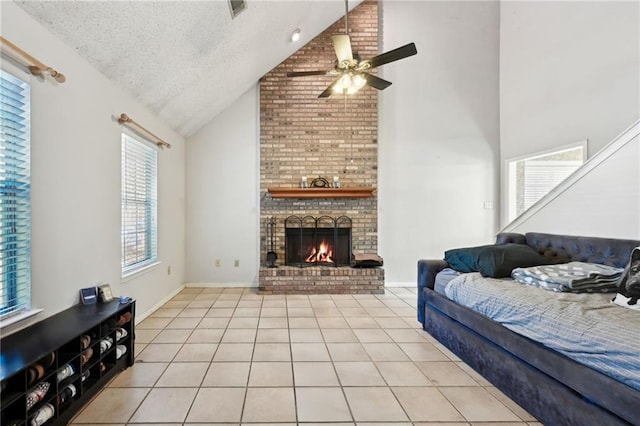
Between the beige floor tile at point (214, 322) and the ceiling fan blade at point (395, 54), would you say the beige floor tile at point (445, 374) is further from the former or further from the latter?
the ceiling fan blade at point (395, 54)

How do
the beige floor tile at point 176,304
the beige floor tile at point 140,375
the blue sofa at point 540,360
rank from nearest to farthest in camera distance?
the blue sofa at point 540,360
the beige floor tile at point 140,375
the beige floor tile at point 176,304

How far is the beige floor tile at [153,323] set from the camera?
3.11 meters

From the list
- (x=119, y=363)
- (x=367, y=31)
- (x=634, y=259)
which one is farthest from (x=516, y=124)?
(x=119, y=363)

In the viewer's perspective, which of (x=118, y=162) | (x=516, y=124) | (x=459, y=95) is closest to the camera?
(x=118, y=162)

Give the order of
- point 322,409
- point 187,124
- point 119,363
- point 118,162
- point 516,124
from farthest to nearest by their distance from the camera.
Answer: point 516,124
point 187,124
point 118,162
point 119,363
point 322,409

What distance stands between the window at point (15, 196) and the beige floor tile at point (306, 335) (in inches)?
76.4

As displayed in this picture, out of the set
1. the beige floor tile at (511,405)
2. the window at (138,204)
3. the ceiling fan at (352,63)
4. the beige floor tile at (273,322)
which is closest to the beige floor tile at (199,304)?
the window at (138,204)

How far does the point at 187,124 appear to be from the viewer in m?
4.30

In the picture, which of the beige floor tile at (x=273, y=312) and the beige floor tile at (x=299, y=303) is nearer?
the beige floor tile at (x=273, y=312)

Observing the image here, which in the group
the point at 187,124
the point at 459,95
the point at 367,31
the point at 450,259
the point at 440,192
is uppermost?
the point at 367,31

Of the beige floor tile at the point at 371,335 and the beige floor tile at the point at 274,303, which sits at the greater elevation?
the beige floor tile at the point at 274,303

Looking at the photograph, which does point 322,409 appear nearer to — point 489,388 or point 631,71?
point 489,388

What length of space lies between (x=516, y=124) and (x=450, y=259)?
297 cm

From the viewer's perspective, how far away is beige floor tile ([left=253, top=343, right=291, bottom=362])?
2.42m
